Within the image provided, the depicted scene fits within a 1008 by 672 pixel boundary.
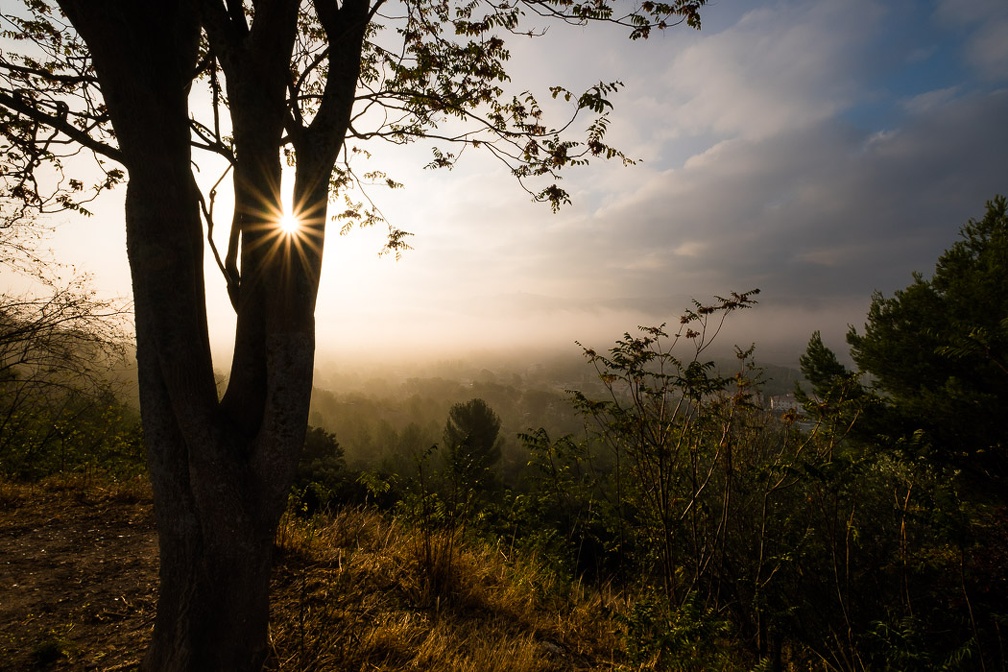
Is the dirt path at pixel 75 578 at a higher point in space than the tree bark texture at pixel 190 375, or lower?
lower

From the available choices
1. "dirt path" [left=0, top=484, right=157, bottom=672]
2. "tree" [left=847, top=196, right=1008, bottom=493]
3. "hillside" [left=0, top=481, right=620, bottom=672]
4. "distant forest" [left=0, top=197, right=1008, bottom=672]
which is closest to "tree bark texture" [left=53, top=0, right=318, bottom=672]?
"hillside" [left=0, top=481, right=620, bottom=672]

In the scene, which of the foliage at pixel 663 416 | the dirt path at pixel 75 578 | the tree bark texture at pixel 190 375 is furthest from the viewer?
the foliage at pixel 663 416

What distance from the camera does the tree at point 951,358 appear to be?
1203 cm

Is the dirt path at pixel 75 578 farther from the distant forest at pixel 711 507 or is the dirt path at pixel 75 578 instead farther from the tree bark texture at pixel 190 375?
the distant forest at pixel 711 507

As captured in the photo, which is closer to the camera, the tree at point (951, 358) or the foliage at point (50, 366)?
the foliage at point (50, 366)

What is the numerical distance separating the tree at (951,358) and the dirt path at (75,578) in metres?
16.6

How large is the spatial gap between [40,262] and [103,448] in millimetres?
5023

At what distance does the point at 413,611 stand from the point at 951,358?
1741 cm

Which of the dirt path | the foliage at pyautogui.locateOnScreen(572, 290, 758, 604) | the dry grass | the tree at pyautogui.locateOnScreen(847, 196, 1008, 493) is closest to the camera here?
the dirt path

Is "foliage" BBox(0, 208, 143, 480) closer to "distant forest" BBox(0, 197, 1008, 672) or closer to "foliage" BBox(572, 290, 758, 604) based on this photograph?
Answer: "distant forest" BBox(0, 197, 1008, 672)

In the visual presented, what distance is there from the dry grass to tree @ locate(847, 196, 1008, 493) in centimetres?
1340

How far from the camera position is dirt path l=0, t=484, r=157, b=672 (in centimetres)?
255

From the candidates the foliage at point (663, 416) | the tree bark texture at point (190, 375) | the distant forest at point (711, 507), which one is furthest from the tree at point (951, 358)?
the tree bark texture at point (190, 375)

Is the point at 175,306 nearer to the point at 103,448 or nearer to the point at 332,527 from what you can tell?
the point at 332,527
